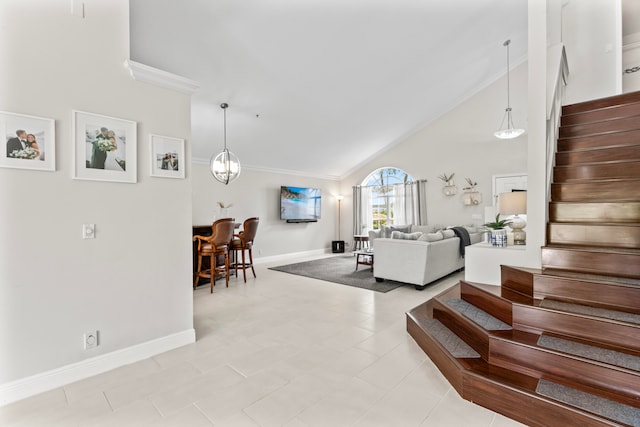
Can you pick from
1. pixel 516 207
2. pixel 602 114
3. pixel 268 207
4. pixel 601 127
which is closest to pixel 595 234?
pixel 516 207

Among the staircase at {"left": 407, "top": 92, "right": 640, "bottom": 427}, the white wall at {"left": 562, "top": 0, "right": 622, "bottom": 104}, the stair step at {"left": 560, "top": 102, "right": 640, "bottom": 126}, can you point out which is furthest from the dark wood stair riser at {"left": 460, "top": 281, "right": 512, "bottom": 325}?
the white wall at {"left": 562, "top": 0, "right": 622, "bottom": 104}

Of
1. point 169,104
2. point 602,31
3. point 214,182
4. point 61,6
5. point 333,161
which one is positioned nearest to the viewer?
point 61,6

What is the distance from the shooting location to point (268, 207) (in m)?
7.64

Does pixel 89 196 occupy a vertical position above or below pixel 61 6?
below

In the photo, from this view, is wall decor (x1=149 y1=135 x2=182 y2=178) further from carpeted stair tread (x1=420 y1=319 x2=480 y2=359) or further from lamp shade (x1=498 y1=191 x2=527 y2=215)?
lamp shade (x1=498 y1=191 x2=527 y2=215)

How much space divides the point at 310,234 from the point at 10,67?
7184 mm

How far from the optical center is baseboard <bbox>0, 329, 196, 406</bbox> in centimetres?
193

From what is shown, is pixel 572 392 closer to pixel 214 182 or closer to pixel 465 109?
pixel 214 182

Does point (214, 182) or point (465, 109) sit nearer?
point (214, 182)

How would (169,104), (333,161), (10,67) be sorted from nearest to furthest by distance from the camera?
(10,67) → (169,104) → (333,161)

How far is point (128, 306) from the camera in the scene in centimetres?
242

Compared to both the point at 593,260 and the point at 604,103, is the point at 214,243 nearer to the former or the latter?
the point at 593,260

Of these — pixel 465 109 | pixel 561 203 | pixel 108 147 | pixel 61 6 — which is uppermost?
pixel 465 109

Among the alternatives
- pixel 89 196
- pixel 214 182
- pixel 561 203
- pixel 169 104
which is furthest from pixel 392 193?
pixel 89 196
